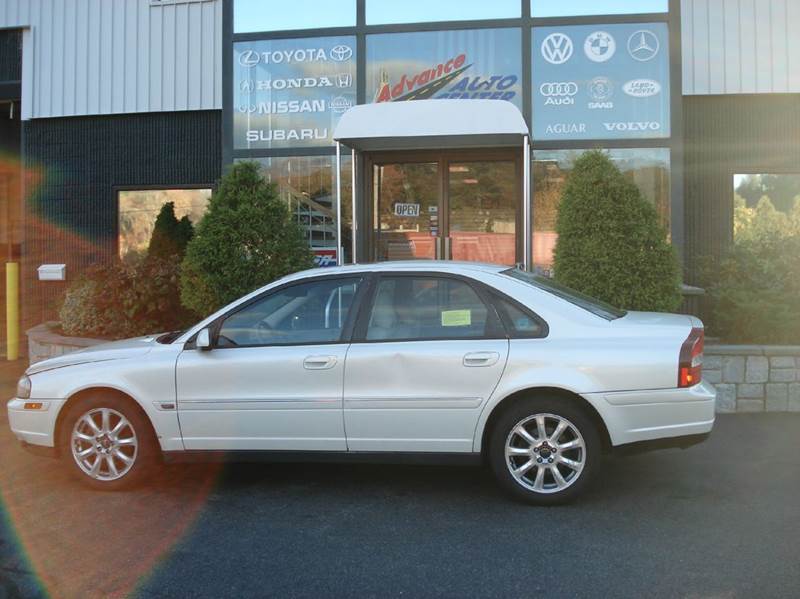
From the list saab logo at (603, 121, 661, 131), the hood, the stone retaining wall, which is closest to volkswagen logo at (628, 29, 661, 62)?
saab logo at (603, 121, 661, 131)

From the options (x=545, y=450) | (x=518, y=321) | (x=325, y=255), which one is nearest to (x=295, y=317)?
(x=518, y=321)

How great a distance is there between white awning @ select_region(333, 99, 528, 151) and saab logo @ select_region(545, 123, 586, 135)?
91 centimetres

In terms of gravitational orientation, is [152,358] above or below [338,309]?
below

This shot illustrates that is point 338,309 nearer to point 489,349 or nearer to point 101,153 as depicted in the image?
point 489,349

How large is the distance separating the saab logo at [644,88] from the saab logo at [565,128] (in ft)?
2.38

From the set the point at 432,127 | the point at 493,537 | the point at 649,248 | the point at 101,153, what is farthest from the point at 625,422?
the point at 101,153

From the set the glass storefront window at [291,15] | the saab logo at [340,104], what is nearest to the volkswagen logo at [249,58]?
the glass storefront window at [291,15]

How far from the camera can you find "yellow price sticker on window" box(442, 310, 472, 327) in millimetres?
5074

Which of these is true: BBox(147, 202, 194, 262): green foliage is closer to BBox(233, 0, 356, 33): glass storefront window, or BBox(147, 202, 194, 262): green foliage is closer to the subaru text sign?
BBox(233, 0, 356, 33): glass storefront window

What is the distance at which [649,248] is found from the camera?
26.3 ft

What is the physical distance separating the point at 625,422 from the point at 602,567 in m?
1.04

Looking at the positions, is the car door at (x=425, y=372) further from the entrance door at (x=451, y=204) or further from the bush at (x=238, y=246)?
the entrance door at (x=451, y=204)

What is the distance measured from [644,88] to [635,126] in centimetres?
47

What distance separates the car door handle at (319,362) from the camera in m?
5.04
